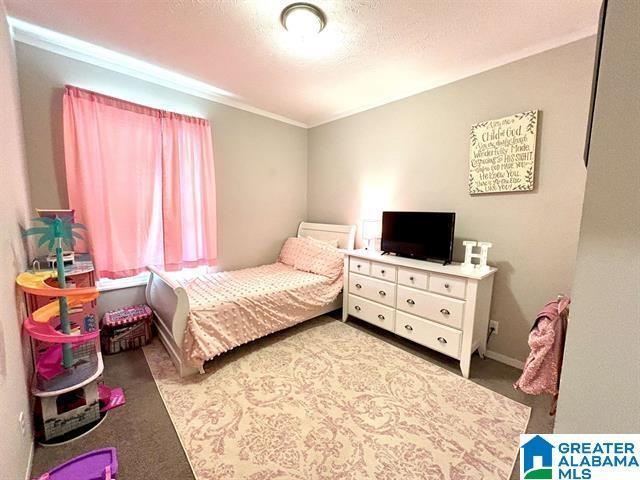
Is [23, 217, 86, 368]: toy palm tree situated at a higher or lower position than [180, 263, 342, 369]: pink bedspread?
higher

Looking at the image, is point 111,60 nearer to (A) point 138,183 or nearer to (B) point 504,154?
(A) point 138,183

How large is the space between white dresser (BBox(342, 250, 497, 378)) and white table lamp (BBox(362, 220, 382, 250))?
0.28 m

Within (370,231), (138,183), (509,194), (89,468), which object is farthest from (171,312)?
(509,194)

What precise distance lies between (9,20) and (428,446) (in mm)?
3960

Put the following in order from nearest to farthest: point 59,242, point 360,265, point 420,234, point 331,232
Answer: point 59,242 < point 420,234 < point 360,265 < point 331,232

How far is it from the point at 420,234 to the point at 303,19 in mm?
1952

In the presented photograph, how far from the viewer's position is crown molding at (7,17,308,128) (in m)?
1.92

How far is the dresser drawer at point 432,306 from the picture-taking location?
2057 millimetres

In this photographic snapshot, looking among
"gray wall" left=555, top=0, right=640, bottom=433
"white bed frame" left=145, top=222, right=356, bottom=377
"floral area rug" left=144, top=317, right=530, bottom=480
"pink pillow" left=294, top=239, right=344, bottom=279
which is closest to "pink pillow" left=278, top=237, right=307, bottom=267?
"pink pillow" left=294, top=239, right=344, bottom=279

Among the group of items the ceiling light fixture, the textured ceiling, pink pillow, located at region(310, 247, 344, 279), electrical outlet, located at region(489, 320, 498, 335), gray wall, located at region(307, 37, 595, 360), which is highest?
the textured ceiling

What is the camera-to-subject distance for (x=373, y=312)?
267cm

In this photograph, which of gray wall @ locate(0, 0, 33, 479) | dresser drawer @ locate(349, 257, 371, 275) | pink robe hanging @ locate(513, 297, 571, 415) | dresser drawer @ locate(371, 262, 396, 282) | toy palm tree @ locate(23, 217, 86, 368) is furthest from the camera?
dresser drawer @ locate(349, 257, 371, 275)

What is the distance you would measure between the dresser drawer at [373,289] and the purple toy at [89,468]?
2.17 metres

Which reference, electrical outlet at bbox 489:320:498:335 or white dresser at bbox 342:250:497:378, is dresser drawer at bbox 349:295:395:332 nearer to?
white dresser at bbox 342:250:497:378
